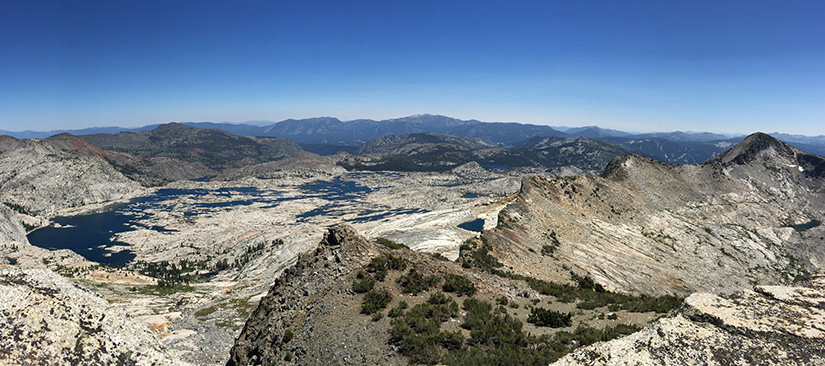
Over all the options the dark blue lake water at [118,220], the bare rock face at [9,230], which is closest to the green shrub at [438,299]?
the dark blue lake water at [118,220]

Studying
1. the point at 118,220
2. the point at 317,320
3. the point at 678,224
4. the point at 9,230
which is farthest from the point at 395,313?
the point at 118,220

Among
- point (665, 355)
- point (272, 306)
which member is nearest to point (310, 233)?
point (272, 306)

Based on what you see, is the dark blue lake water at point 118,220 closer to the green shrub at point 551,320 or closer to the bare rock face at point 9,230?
the bare rock face at point 9,230

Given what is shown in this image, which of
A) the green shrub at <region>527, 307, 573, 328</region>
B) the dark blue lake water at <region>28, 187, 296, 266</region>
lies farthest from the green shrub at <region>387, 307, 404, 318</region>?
the dark blue lake water at <region>28, 187, 296, 266</region>

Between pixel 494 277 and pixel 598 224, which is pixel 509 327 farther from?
pixel 598 224

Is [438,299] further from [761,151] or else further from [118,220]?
[118,220]

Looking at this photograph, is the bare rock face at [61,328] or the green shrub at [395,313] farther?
the green shrub at [395,313]

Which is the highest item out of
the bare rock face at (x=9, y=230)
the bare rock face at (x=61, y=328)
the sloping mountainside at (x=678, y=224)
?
the bare rock face at (x=61, y=328)
